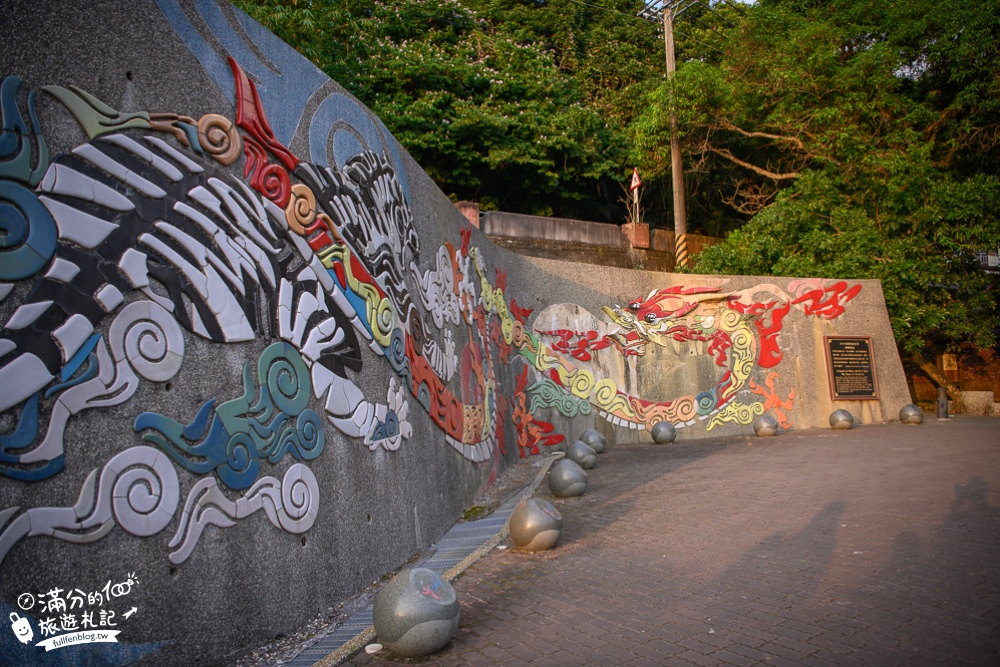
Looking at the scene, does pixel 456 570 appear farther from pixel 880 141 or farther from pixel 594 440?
pixel 880 141

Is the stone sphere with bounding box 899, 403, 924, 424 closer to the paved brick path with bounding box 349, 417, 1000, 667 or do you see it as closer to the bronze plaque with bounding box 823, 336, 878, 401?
the bronze plaque with bounding box 823, 336, 878, 401

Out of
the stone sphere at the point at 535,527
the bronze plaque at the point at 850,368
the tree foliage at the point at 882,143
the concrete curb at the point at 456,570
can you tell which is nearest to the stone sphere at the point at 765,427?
the bronze plaque at the point at 850,368

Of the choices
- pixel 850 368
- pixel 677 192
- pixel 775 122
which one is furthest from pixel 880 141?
pixel 850 368

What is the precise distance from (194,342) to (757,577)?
12.7 feet

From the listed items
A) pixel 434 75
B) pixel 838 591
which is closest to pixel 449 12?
→ pixel 434 75

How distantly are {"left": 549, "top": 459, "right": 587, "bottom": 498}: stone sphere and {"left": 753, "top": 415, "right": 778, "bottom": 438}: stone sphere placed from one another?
6.21m

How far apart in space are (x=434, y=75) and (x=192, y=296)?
51.8ft

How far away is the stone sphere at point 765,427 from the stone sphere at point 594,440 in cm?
351

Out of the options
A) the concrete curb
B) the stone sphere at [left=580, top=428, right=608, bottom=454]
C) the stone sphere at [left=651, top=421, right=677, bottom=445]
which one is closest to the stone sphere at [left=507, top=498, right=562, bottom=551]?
the concrete curb

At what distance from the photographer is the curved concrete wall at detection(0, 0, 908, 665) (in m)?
3.09

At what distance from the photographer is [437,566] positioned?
514cm

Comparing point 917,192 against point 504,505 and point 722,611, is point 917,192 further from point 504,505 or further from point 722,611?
point 722,611

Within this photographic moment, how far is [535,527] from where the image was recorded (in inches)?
221

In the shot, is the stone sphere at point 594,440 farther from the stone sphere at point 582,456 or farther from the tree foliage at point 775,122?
the tree foliage at point 775,122
